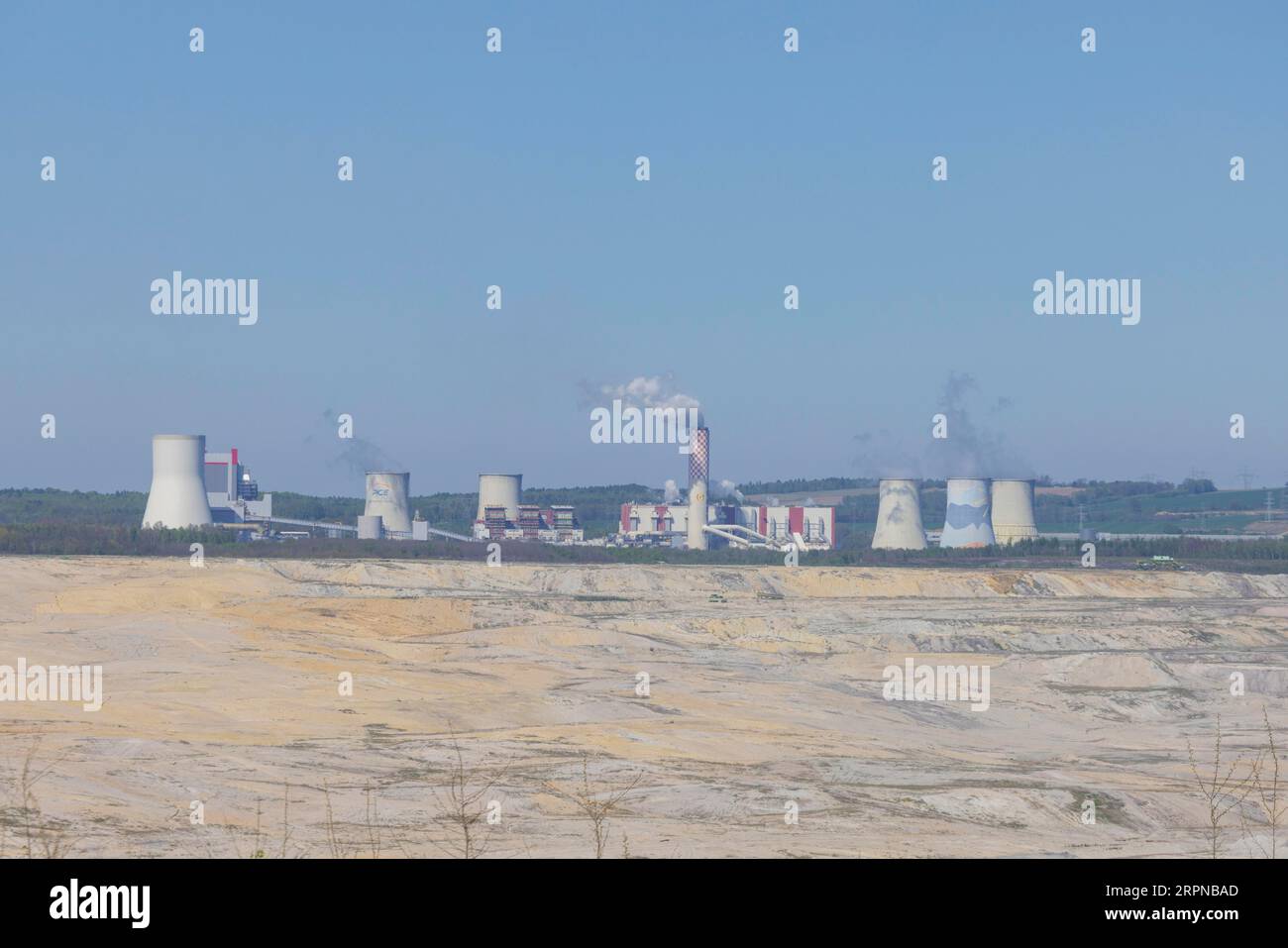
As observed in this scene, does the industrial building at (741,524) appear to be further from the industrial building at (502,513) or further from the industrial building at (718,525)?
the industrial building at (502,513)

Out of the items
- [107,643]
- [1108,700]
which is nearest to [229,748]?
[107,643]

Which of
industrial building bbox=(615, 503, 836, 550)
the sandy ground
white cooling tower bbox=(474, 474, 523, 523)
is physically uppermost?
white cooling tower bbox=(474, 474, 523, 523)

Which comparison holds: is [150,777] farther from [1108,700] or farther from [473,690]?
[1108,700]

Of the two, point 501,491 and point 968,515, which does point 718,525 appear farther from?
point 968,515

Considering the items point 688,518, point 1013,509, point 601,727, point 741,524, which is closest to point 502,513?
point 688,518

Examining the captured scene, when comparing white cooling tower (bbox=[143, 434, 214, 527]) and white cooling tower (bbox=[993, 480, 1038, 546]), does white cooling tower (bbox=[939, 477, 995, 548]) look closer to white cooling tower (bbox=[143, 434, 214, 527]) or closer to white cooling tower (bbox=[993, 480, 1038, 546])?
white cooling tower (bbox=[993, 480, 1038, 546])
